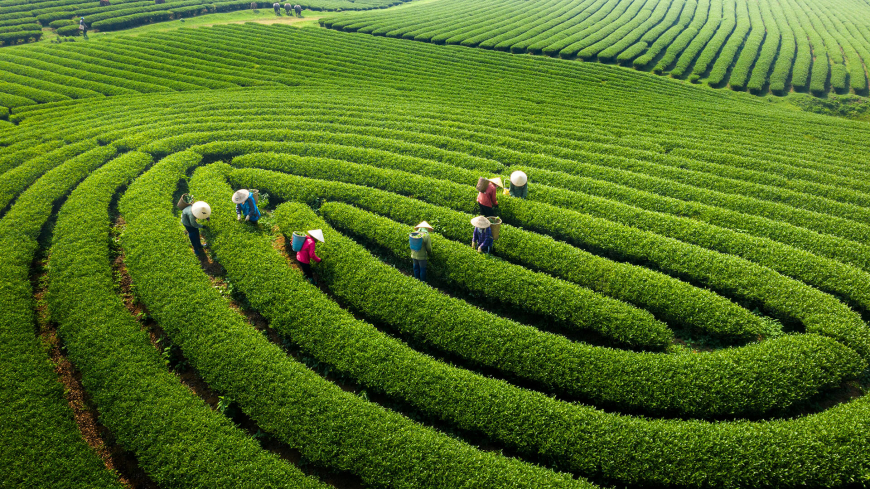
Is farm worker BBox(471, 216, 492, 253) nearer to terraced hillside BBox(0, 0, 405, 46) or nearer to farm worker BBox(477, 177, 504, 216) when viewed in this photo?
farm worker BBox(477, 177, 504, 216)

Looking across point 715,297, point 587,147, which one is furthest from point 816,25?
point 715,297

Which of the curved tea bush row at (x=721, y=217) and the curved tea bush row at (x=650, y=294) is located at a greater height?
the curved tea bush row at (x=721, y=217)

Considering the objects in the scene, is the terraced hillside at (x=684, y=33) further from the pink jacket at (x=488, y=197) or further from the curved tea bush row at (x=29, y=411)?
the curved tea bush row at (x=29, y=411)

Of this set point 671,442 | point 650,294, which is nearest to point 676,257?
point 650,294

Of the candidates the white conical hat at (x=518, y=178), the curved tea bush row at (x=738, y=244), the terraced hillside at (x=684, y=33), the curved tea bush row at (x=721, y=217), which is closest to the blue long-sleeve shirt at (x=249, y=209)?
the white conical hat at (x=518, y=178)

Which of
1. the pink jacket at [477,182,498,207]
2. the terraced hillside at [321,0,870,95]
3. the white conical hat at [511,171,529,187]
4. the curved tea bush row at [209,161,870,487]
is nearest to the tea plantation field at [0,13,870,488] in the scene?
the curved tea bush row at [209,161,870,487]
